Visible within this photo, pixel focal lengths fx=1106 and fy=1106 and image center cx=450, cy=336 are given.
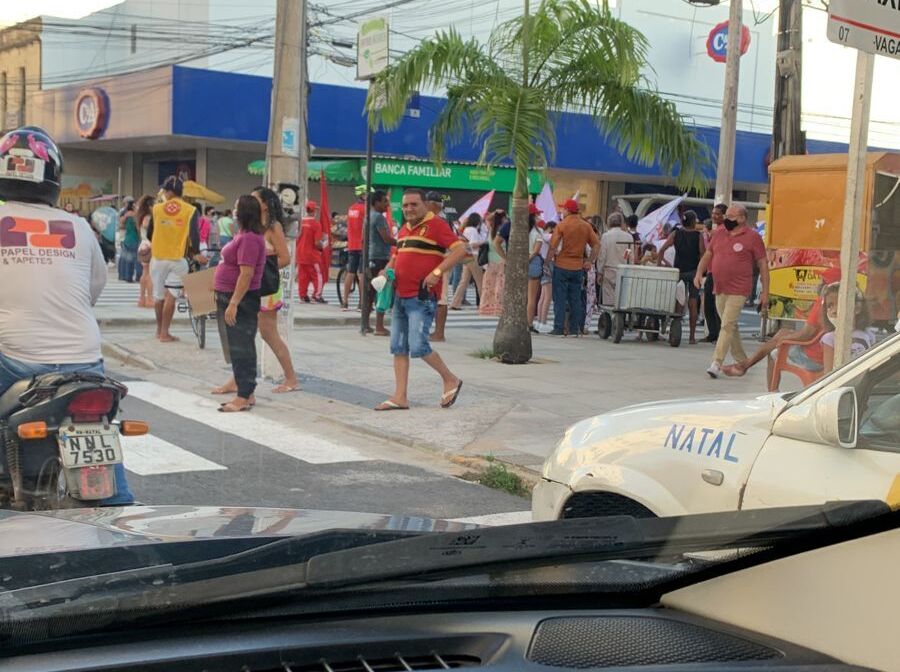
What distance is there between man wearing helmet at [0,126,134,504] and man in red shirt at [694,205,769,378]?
851 centimetres

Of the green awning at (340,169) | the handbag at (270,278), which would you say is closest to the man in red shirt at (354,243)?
the handbag at (270,278)

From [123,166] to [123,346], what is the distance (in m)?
28.6

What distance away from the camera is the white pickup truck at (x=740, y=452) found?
121 inches

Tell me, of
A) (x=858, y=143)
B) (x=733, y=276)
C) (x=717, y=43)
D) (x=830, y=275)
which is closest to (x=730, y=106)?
(x=733, y=276)

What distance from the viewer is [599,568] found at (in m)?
2.18

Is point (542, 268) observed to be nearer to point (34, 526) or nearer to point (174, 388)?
point (174, 388)

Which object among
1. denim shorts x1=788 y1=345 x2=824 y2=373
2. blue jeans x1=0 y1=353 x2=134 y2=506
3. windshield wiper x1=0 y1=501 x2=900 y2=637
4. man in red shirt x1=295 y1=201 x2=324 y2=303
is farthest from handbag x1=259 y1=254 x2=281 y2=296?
man in red shirt x1=295 y1=201 x2=324 y2=303

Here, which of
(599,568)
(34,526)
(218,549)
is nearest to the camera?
(599,568)

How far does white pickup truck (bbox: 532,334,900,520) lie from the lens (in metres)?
3.06

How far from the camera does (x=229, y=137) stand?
30812mm

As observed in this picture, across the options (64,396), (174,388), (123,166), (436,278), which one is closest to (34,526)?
(64,396)

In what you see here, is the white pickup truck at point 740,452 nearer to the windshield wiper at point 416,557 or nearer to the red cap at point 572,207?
the windshield wiper at point 416,557

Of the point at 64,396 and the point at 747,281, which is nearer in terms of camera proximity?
the point at 64,396

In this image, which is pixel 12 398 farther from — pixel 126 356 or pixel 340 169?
pixel 340 169
